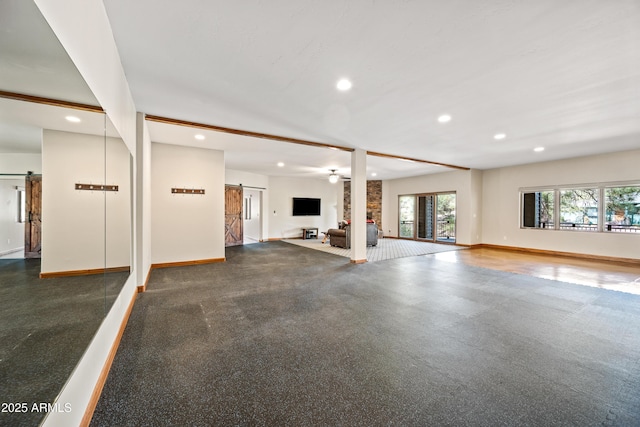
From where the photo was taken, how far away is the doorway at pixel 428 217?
33.2ft

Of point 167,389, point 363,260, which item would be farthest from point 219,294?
point 363,260

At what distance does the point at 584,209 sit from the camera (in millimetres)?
7043

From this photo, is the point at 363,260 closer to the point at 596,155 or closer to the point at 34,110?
the point at 34,110

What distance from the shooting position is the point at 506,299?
144 inches

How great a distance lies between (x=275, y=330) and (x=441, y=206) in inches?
369

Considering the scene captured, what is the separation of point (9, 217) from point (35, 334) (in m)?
0.47

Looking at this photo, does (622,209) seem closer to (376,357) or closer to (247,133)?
(376,357)

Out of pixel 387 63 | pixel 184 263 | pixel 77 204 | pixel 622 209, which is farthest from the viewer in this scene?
pixel 622 209

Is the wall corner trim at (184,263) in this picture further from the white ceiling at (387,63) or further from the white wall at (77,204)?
the white wall at (77,204)

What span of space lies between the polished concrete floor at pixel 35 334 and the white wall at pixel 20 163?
31 cm

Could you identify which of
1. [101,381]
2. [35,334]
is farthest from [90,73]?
[101,381]

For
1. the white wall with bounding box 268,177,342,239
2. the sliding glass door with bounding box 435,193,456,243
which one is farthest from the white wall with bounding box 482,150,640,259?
the white wall with bounding box 268,177,342,239

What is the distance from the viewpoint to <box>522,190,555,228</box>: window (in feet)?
25.2

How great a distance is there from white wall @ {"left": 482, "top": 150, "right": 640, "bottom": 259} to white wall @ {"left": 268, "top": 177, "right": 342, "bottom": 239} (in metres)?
6.18
